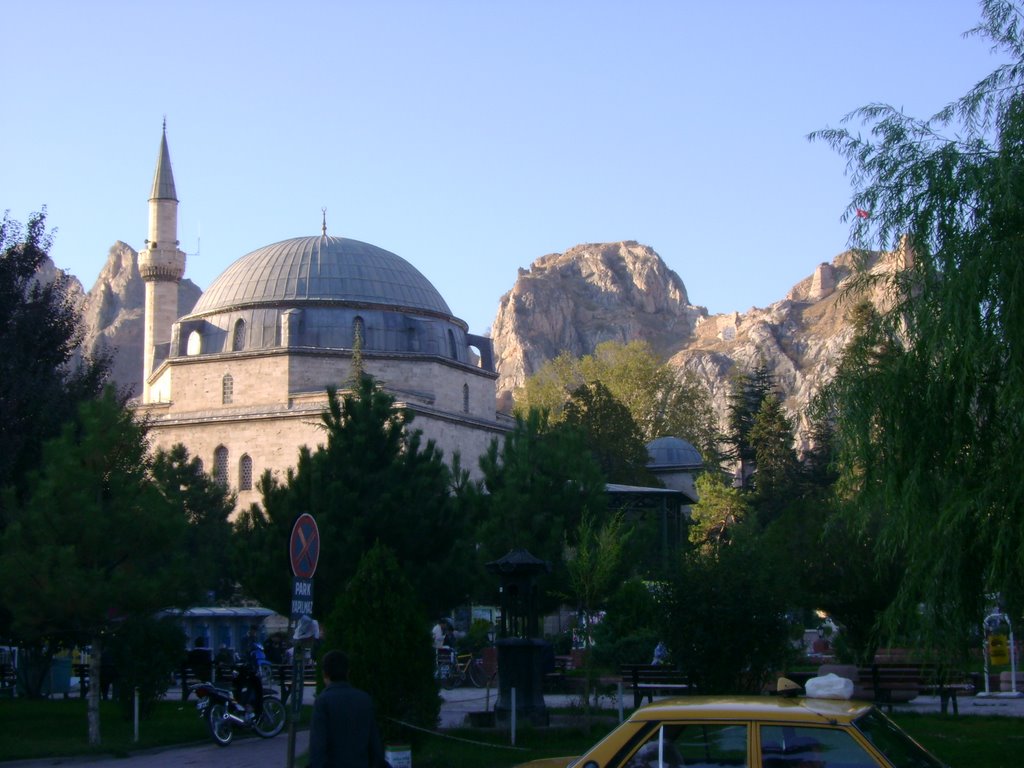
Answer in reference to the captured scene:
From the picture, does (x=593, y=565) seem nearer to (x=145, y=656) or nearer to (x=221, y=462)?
(x=145, y=656)

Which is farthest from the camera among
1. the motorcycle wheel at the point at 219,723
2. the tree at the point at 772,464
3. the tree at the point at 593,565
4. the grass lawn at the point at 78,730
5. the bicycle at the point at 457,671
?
the tree at the point at 772,464

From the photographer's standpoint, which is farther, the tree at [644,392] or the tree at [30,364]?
the tree at [644,392]

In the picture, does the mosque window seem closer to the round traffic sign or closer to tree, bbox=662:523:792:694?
tree, bbox=662:523:792:694

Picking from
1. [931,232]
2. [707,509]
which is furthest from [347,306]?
[931,232]

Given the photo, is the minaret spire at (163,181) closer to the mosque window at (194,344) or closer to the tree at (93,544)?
the mosque window at (194,344)

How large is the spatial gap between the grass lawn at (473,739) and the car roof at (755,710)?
17.6ft

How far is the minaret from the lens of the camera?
54281 millimetres

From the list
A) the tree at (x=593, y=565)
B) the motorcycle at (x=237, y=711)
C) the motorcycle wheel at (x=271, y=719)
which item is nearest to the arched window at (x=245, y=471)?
the tree at (x=593, y=565)

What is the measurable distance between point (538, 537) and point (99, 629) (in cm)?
1185

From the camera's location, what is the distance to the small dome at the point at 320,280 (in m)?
47.3

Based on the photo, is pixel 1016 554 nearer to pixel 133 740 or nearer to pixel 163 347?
pixel 133 740

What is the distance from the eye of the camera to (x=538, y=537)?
2534cm

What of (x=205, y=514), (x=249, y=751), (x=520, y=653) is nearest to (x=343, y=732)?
(x=249, y=751)

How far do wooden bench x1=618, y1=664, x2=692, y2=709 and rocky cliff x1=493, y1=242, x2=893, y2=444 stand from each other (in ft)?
312
